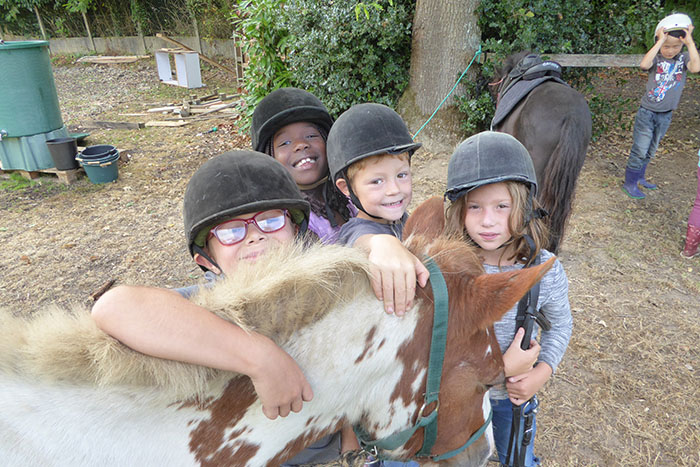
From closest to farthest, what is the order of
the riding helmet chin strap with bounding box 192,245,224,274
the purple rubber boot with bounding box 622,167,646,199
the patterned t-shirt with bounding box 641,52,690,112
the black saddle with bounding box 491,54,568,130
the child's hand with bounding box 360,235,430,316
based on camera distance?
the child's hand with bounding box 360,235,430,316 < the riding helmet chin strap with bounding box 192,245,224,274 < the black saddle with bounding box 491,54,568,130 < the patterned t-shirt with bounding box 641,52,690,112 < the purple rubber boot with bounding box 622,167,646,199

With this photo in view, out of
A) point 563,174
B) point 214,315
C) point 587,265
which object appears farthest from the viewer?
point 587,265

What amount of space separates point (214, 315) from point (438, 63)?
6.46m

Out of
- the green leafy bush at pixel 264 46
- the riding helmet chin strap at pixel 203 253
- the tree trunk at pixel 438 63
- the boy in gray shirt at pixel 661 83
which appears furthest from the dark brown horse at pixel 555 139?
the green leafy bush at pixel 264 46

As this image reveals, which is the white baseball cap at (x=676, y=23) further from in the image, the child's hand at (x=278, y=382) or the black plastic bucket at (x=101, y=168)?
the black plastic bucket at (x=101, y=168)

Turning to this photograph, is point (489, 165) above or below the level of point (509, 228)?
above

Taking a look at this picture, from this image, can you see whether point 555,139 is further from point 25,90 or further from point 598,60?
point 25,90

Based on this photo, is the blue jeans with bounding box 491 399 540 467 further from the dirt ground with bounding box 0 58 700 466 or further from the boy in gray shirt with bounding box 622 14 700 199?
the boy in gray shirt with bounding box 622 14 700 199

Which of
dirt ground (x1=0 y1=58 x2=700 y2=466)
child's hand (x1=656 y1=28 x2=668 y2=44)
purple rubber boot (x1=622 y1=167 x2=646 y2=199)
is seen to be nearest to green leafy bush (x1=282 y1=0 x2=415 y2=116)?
dirt ground (x1=0 y1=58 x2=700 y2=466)

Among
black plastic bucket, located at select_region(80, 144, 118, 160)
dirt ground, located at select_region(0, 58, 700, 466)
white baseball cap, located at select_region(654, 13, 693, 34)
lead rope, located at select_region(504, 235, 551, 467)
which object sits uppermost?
white baseball cap, located at select_region(654, 13, 693, 34)

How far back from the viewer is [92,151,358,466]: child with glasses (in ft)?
2.80

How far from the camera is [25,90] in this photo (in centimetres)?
638

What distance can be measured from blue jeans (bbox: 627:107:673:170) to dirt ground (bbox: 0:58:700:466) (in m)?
0.62

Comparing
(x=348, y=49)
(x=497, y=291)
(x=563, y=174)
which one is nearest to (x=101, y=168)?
(x=348, y=49)

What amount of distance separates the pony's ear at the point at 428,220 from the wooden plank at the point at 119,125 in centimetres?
994
